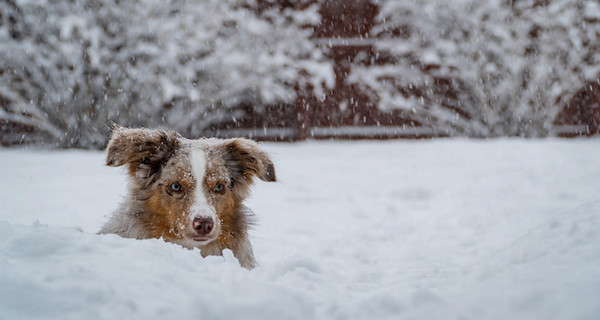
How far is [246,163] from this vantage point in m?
4.11

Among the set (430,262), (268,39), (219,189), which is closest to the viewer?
(219,189)

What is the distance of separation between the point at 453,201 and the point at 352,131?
19.5ft

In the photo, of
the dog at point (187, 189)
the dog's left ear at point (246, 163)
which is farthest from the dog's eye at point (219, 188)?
the dog's left ear at point (246, 163)

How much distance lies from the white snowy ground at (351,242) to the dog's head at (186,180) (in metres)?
0.46

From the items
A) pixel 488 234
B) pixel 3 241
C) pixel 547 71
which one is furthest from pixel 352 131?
pixel 3 241

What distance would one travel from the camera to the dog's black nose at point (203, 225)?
3.36 m

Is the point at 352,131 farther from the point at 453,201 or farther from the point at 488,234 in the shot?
the point at 488,234

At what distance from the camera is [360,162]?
1053cm

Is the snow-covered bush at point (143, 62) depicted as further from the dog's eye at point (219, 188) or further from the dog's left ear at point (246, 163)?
the dog's eye at point (219, 188)

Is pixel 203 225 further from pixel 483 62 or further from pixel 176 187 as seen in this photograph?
pixel 483 62

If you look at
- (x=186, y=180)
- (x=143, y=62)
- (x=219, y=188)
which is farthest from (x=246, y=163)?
(x=143, y=62)

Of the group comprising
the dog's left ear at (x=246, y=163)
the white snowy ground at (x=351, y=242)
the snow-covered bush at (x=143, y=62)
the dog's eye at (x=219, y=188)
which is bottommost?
the white snowy ground at (x=351, y=242)

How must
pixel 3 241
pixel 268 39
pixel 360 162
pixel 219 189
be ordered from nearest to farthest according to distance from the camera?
1. pixel 3 241
2. pixel 219 189
3. pixel 360 162
4. pixel 268 39

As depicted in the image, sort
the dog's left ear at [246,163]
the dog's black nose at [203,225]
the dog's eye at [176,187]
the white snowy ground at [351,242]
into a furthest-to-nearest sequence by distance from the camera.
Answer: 1. the dog's left ear at [246,163]
2. the dog's eye at [176,187]
3. the dog's black nose at [203,225]
4. the white snowy ground at [351,242]
